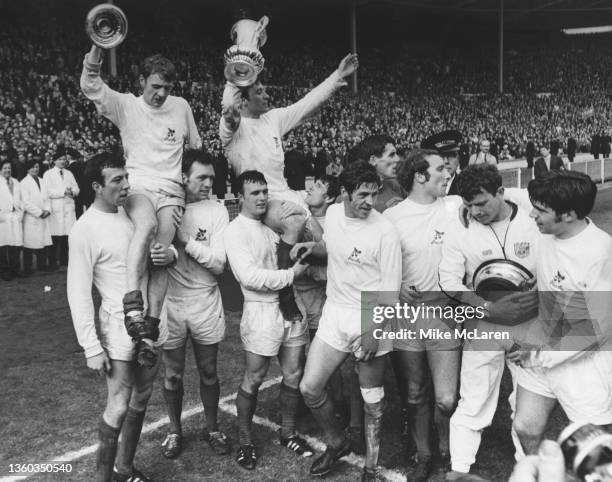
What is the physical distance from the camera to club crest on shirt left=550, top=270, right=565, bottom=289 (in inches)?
152

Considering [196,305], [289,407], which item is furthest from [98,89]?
[289,407]

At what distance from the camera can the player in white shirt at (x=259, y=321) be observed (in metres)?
4.87

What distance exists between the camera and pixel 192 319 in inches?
197

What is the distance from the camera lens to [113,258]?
434cm

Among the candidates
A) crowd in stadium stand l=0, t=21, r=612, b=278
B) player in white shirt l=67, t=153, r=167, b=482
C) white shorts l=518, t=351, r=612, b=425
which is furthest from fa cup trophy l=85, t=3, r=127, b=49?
crowd in stadium stand l=0, t=21, r=612, b=278

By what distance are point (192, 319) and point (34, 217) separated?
817 cm

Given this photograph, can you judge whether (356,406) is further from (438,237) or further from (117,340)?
(117,340)

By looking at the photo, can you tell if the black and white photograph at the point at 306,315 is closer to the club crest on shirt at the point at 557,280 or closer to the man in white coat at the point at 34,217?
the club crest on shirt at the point at 557,280

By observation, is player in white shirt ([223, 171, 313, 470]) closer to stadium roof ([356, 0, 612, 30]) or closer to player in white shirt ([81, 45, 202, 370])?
player in white shirt ([81, 45, 202, 370])

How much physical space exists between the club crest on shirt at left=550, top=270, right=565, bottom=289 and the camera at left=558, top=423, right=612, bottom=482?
5.65 ft

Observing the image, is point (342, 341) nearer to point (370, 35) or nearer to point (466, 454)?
point (466, 454)

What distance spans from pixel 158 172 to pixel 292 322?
1.58 meters

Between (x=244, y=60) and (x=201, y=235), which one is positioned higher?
(x=244, y=60)

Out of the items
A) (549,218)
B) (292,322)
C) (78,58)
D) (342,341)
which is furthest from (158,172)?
(78,58)
